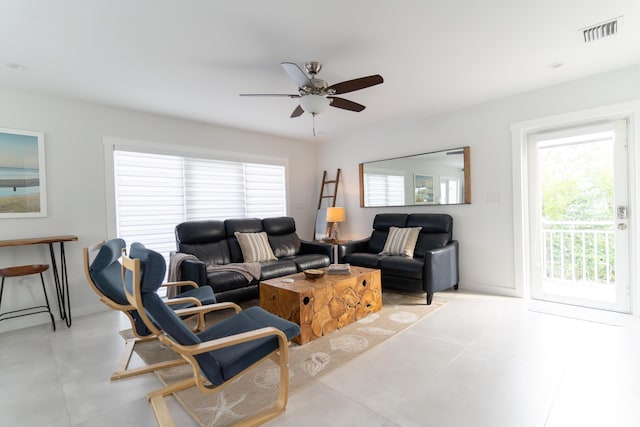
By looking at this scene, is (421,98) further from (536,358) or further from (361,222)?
(536,358)

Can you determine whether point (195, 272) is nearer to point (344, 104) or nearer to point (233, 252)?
point (233, 252)

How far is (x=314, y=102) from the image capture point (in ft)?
8.64

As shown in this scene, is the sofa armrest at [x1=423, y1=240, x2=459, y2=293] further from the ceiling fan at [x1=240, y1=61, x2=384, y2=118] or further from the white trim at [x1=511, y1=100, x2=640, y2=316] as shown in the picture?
the ceiling fan at [x1=240, y1=61, x2=384, y2=118]

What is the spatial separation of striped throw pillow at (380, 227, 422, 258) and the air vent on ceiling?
101 inches

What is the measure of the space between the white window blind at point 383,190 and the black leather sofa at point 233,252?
1306mm

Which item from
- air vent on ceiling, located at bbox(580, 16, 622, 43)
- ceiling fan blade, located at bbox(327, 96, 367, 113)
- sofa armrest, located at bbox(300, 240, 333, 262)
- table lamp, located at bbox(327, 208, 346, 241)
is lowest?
sofa armrest, located at bbox(300, 240, 333, 262)

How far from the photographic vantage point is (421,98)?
368cm

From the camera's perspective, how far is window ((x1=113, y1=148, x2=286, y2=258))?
3.86m

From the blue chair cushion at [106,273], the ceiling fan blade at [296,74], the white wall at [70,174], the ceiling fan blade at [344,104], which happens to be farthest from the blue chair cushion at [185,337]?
the white wall at [70,174]

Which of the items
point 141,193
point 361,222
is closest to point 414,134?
point 361,222

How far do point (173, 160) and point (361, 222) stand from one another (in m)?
3.16

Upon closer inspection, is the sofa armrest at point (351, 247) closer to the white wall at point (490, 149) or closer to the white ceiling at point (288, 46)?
the white wall at point (490, 149)

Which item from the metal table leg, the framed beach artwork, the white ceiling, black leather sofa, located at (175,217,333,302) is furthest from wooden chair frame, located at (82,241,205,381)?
the framed beach artwork

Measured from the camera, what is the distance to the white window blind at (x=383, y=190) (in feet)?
15.8
